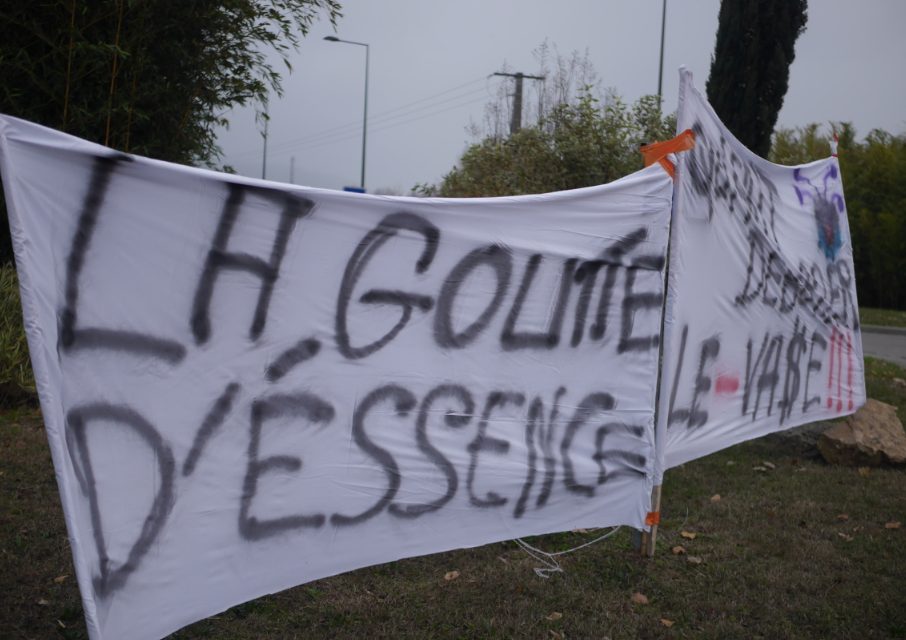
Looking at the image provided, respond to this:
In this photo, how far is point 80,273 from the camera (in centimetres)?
243

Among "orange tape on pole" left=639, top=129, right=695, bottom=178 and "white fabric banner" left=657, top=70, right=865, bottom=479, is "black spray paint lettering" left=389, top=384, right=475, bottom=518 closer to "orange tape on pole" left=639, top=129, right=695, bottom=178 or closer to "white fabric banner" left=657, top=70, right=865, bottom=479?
"white fabric banner" left=657, top=70, right=865, bottom=479

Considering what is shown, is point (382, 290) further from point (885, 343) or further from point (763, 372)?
point (885, 343)

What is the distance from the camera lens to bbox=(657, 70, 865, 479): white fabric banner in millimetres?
4391

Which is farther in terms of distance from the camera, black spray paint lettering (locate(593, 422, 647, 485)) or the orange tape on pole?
the orange tape on pole

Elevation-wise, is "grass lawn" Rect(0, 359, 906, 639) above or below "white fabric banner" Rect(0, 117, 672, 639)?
below

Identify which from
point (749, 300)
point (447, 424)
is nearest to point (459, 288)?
point (447, 424)

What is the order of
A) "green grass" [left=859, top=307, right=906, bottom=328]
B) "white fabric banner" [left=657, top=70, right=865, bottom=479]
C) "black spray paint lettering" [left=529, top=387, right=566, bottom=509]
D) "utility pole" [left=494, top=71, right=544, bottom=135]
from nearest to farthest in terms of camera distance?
1. "black spray paint lettering" [left=529, top=387, right=566, bottom=509]
2. "white fabric banner" [left=657, top=70, right=865, bottom=479]
3. "utility pole" [left=494, top=71, right=544, bottom=135]
4. "green grass" [left=859, top=307, right=906, bottom=328]

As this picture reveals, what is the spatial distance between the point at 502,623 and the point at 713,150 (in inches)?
111

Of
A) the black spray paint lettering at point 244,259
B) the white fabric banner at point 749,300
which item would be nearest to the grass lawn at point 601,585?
the white fabric banner at point 749,300

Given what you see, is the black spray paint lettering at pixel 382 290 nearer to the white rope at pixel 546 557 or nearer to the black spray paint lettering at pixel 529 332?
the black spray paint lettering at pixel 529 332

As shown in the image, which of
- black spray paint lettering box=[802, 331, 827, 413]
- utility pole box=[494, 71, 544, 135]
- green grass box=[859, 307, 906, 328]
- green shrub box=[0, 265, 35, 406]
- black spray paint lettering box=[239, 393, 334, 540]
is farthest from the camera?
green grass box=[859, 307, 906, 328]

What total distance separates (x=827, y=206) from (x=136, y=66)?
5625 millimetres

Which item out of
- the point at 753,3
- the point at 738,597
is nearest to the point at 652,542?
the point at 738,597

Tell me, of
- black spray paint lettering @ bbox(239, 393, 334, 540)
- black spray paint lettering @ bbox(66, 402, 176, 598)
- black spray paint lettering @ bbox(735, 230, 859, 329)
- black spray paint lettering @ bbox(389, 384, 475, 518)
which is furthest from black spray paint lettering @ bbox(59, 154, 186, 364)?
black spray paint lettering @ bbox(735, 230, 859, 329)
